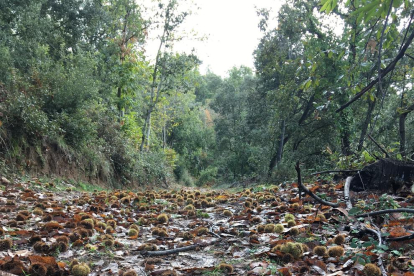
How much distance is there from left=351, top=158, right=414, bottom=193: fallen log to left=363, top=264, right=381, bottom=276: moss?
1845 mm

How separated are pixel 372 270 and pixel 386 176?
7.91ft

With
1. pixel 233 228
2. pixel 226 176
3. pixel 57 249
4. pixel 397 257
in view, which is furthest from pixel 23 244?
pixel 226 176

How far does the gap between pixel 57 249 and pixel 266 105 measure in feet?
53.1

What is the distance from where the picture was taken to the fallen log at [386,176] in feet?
11.9

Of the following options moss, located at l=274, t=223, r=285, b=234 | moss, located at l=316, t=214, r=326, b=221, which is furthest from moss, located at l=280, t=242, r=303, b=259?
moss, located at l=316, t=214, r=326, b=221

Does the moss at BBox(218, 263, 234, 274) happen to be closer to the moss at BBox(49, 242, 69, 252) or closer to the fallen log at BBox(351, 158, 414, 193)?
the moss at BBox(49, 242, 69, 252)

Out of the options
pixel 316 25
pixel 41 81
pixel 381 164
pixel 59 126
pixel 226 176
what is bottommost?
pixel 226 176

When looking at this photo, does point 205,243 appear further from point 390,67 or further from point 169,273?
point 390,67

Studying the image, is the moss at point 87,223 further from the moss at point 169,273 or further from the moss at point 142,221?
the moss at point 169,273

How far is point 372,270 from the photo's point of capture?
69.1 inches

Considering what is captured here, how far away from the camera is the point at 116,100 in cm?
1289

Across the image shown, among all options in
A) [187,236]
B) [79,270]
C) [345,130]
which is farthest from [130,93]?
[79,270]

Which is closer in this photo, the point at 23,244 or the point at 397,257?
the point at 397,257

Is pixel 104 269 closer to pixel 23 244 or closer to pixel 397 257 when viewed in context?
pixel 23 244
